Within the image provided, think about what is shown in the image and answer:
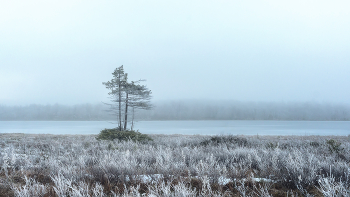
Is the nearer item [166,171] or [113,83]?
[166,171]

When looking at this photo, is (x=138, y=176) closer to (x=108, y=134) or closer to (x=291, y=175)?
(x=291, y=175)

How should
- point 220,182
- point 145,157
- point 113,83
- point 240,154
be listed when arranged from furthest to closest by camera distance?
point 113,83
point 240,154
point 145,157
point 220,182

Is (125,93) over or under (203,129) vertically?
over

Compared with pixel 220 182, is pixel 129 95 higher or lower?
higher

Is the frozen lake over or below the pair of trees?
below

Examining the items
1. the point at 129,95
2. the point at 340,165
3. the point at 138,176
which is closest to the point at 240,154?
the point at 340,165

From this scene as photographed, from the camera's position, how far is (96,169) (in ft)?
15.6

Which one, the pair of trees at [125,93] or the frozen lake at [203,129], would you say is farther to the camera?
the frozen lake at [203,129]

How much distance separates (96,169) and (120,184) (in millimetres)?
941

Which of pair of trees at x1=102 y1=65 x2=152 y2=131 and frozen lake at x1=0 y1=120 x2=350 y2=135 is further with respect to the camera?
frozen lake at x1=0 y1=120 x2=350 y2=135

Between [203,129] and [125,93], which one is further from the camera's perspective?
[203,129]

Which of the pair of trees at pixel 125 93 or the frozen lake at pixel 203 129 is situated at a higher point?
the pair of trees at pixel 125 93

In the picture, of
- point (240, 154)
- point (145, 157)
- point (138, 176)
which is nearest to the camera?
point (138, 176)

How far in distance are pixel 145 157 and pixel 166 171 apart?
6.90ft
